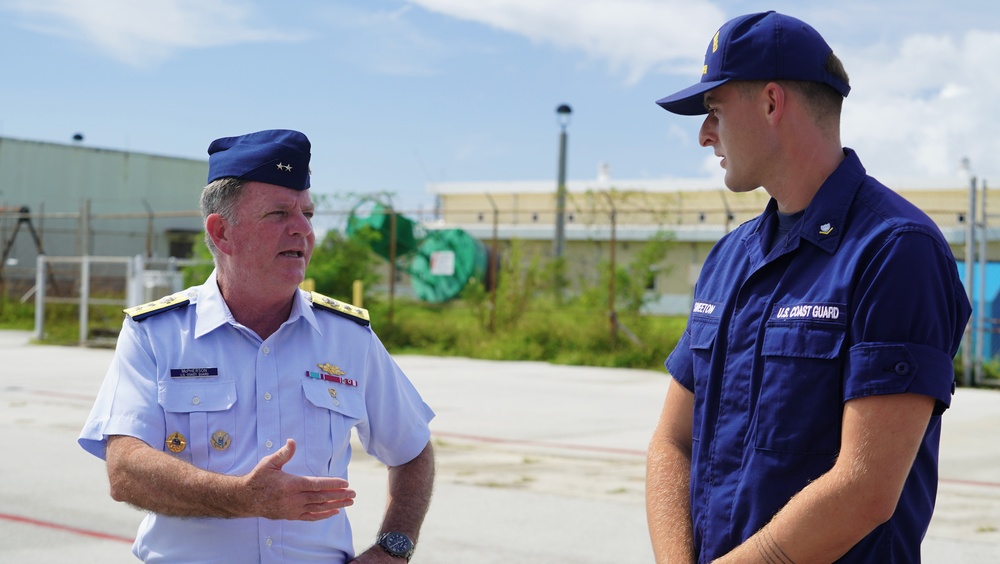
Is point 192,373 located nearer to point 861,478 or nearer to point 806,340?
point 806,340

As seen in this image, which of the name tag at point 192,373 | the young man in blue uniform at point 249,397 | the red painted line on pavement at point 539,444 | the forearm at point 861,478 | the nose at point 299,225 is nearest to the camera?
the forearm at point 861,478

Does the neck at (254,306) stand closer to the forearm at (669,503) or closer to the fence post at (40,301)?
the forearm at (669,503)

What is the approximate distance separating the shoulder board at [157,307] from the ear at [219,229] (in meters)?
0.18

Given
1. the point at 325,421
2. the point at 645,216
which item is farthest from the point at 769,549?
the point at 645,216

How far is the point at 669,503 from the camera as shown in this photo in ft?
8.46

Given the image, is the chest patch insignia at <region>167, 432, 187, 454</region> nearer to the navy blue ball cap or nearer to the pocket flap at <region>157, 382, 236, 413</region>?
the pocket flap at <region>157, 382, 236, 413</region>

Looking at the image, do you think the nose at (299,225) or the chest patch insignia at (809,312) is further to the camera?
the nose at (299,225)

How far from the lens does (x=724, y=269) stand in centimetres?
255

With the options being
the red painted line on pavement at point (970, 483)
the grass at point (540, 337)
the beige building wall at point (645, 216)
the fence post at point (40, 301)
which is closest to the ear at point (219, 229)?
the red painted line on pavement at point (970, 483)

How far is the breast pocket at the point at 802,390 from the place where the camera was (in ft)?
7.11

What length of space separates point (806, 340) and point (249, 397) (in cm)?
135

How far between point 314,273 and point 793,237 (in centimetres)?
2002

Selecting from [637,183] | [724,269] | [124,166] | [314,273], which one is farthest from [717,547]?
[637,183]

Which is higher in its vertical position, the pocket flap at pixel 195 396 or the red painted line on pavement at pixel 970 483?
the pocket flap at pixel 195 396
